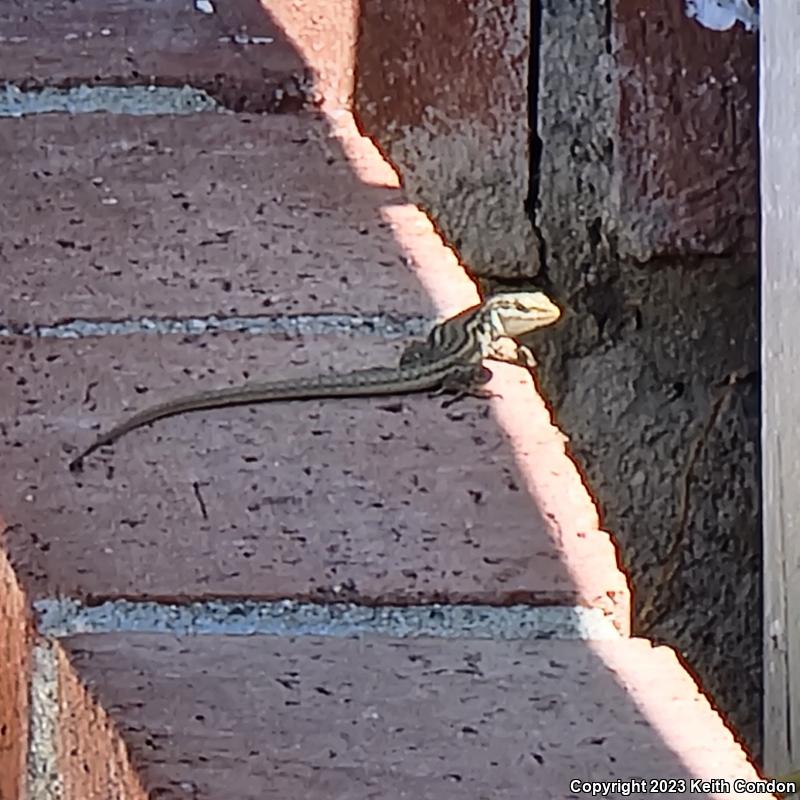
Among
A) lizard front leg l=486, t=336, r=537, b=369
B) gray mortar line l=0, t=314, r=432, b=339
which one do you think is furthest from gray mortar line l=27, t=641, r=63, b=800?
lizard front leg l=486, t=336, r=537, b=369

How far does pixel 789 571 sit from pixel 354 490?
34 cm

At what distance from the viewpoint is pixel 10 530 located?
757 mm

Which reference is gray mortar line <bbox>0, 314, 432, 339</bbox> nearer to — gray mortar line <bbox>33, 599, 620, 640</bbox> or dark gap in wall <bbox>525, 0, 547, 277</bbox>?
gray mortar line <bbox>33, 599, 620, 640</bbox>

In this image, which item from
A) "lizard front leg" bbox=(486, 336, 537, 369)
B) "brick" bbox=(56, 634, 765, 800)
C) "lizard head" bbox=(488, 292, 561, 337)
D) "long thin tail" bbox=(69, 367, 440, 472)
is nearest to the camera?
"brick" bbox=(56, 634, 765, 800)

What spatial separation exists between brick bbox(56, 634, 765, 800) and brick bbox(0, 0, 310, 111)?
1.45ft

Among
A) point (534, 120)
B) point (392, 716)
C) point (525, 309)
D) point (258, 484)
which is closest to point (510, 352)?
point (525, 309)

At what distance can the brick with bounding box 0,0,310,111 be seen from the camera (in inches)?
41.0

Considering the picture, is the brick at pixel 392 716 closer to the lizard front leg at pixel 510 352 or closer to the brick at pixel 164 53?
the lizard front leg at pixel 510 352

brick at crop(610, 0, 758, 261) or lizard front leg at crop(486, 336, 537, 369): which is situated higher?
brick at crop(610, 0, 758, 261)

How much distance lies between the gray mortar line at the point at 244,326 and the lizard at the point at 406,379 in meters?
0.02

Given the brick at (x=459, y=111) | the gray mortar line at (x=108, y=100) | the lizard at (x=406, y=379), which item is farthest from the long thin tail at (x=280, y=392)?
the brick at (x=459, y=111)

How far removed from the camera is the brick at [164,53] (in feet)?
3.42

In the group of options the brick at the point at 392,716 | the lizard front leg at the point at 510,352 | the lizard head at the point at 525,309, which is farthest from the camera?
the lizard head at the point at 525,309

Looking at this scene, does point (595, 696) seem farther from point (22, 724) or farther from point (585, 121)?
point (585, 121)
